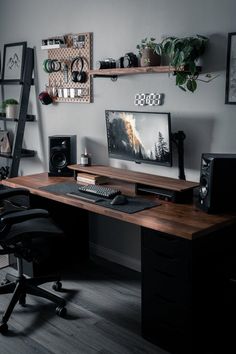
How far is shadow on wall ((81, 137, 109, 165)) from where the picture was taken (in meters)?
3.33

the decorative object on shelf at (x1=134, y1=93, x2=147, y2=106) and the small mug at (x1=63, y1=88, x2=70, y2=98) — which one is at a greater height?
the small mug at (x1=63, y1=88, x2=70, y2=98)

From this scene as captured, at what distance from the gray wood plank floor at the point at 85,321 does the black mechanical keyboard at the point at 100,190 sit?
71cm

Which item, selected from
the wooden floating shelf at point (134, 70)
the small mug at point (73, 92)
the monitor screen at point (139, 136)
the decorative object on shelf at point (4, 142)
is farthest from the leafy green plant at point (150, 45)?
the decorative object on shelf at point (4, 142)

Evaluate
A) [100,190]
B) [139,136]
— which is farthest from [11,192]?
[139,136]

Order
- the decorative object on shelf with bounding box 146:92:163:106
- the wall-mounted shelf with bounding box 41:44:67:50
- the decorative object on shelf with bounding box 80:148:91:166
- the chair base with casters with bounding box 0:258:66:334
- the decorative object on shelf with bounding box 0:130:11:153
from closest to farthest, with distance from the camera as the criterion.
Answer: the chair base with casters with bounding box 0:258:66:334 < the decorative object on shelf with bounding box 146:92:163:106 < the decorative object on shelf with bounding box 80:148:91:166 < the wall-mounted shelf with bounding box 41:44:67:50 < the decorative object on shelf with bounding box 0:130:11:153

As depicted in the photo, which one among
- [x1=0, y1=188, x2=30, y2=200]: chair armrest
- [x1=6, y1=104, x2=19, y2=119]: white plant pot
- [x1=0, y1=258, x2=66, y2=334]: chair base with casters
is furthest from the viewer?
[x1=6, y1=104, x2=19, y2=119]: white plant pot

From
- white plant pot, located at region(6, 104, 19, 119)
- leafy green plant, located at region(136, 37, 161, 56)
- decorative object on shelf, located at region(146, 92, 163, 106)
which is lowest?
white plant pot, located at region(6, 104, 19, 119)

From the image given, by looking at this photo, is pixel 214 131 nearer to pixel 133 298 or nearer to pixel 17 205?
pixel 133 298

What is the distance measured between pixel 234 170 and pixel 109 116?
1.12 metres

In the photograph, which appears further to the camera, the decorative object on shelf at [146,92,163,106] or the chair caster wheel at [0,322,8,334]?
the decorative object on shelf at [146,92,163,106]

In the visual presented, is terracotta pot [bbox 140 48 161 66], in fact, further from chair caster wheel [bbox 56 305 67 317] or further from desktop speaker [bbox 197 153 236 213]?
chair caster wheel [bbox 56 305 67 317]

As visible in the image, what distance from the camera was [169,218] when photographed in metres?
2.24

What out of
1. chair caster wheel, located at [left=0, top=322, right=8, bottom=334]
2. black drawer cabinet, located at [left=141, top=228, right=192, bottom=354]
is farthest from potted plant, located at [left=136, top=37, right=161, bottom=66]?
chair caster wheel, located at [left=0, top=322, right=8, bottom=334]

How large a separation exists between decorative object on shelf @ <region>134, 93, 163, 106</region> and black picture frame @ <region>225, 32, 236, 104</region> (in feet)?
1.67
